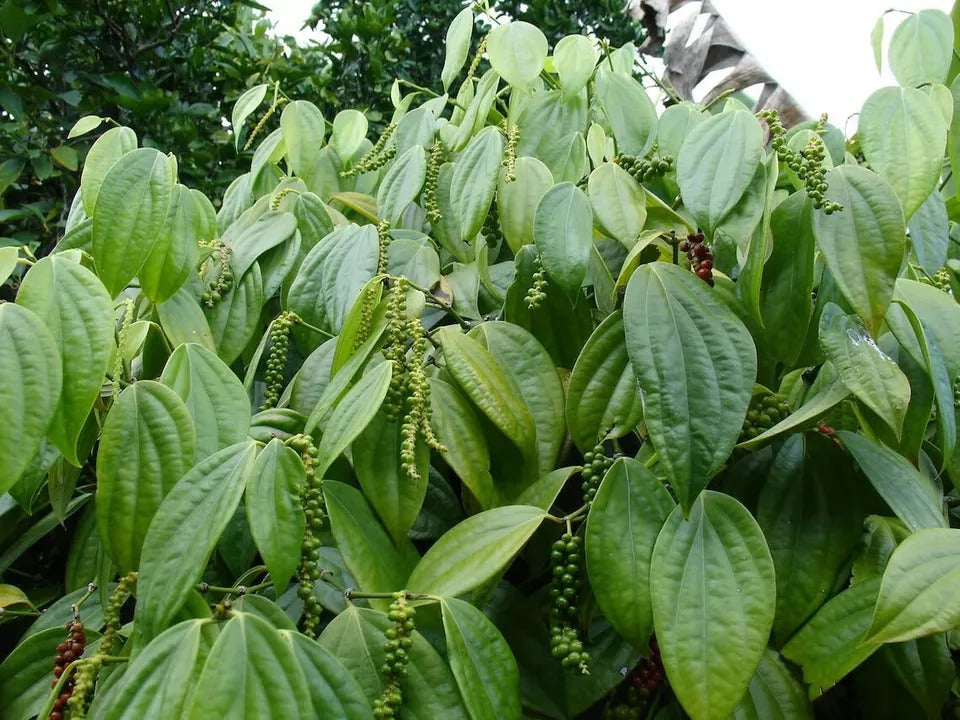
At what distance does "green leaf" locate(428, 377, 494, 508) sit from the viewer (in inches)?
24.6

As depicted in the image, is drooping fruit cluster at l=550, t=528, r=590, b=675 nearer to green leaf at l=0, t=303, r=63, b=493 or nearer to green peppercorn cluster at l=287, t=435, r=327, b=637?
green peppercorn cluster at l=287, t=435, r=327, b=637

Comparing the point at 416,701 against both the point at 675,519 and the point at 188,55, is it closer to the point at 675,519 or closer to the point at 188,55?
the point at 675,519

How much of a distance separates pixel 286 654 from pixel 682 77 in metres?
1.25

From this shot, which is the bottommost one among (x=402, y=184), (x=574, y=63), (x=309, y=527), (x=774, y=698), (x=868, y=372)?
(x=774, y=698)

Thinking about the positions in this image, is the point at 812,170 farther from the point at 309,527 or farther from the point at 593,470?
the point at 309,527

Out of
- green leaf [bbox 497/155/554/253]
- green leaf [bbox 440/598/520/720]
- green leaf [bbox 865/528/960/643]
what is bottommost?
green leaf [bbox 440/598/520/720]

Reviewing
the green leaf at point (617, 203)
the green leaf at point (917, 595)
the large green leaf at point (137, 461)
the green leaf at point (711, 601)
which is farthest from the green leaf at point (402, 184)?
the green leaf at point (917, 595)

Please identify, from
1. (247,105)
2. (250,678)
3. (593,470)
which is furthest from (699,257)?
(247,105)

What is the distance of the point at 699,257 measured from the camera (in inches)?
25.3

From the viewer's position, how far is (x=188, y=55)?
178 centimetres

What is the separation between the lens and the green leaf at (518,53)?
2.72 ft

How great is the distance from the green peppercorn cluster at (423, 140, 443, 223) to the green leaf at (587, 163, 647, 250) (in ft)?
0.69

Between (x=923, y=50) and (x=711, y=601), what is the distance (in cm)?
53

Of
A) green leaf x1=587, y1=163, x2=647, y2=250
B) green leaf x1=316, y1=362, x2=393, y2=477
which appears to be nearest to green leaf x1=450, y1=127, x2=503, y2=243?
green leaf x1=587, y1=163, x2=647, y2=250
